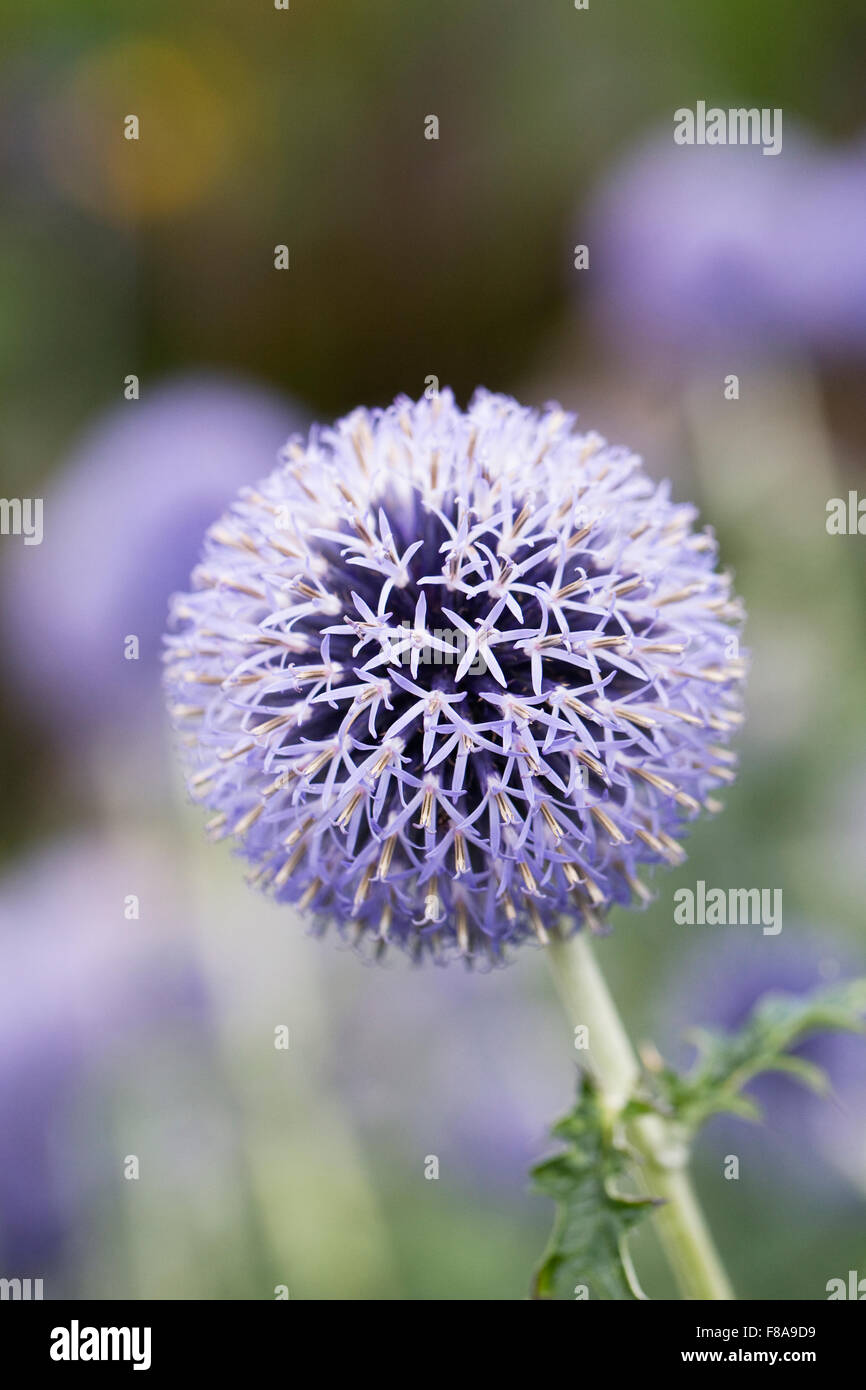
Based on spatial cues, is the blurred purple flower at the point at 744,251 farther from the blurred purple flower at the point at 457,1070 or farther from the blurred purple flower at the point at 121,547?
the blurred purple flower at the point at 457,1070

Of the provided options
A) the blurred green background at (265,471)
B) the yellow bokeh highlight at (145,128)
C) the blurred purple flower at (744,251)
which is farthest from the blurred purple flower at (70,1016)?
the yellow bokeh highlight at (145,128)

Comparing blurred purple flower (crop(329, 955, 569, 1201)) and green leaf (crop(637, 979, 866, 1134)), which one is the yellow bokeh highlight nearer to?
blurred purple flower (crop(329, 955, 569, 1201))

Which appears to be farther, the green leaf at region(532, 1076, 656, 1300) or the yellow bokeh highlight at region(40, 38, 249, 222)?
the yellow bokeh highlight at region(40, 38, 249, 222)

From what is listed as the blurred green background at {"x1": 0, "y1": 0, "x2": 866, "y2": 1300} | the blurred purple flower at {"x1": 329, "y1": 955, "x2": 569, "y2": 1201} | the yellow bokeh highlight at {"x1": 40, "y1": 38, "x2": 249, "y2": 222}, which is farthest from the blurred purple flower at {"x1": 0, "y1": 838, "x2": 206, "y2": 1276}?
the yellow bokeh highlight at {"x1": 40, "y1": 38, "x2": 249, "y2": 222}

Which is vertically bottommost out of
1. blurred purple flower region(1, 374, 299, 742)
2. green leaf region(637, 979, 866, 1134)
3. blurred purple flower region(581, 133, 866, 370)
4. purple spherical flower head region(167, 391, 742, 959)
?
green leaf region(637, 979, 866, 1134)

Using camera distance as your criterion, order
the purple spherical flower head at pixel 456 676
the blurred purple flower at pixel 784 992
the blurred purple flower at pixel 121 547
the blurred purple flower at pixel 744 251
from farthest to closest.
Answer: the blurred purple flower at pixel 744 251
the blurred purple flower at pixel 121 547
the blurred purple flower at pixel 784 992
the purple spherical flower head at pixel 456 676

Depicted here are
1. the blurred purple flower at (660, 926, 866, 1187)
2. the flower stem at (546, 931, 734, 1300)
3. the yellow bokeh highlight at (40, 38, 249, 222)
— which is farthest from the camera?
the yellow bokeh highlight at (40, 38, 249, 222)

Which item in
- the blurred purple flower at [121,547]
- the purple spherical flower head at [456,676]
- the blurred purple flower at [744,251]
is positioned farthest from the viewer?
the blurred purple flower at [744,251]

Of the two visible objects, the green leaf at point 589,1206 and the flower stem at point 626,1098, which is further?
the flower stem at point 626,1098
